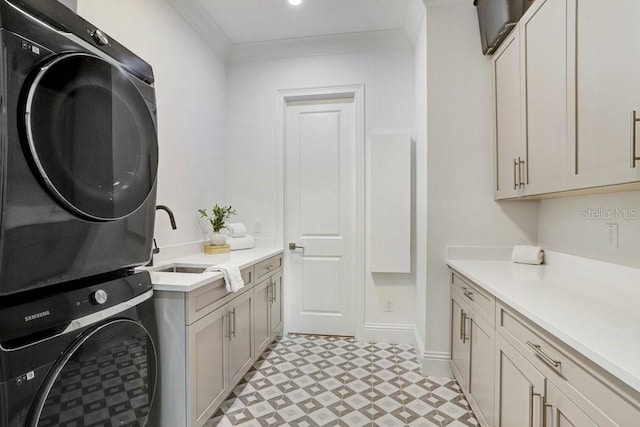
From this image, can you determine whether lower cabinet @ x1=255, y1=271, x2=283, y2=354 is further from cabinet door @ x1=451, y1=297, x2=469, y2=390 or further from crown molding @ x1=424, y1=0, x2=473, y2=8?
crown molding @ x1=424, y1=0, x2=473, y2=8

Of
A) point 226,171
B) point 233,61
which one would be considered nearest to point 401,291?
point 226,171

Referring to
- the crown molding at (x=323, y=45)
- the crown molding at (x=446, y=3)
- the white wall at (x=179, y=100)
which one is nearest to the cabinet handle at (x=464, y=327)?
the white wall at (x=179, y=100)

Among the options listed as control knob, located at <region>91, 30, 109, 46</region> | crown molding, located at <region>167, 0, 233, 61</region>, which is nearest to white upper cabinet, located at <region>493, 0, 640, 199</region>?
control knob, located at <region>91, 30, 109, 46</region>

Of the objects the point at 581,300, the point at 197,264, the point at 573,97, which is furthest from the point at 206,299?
the point at 573,97

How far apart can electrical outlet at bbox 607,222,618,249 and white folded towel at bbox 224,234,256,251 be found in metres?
2.52

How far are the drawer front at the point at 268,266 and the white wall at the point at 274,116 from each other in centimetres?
26

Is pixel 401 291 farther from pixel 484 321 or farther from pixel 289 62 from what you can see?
pixel 289 62

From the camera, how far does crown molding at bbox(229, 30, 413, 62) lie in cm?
297

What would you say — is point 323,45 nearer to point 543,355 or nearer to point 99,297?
point 99,297

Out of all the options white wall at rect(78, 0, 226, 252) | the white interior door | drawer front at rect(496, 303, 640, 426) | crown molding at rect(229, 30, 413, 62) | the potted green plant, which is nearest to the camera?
drawer front at rect(496, 303, 640, 426)

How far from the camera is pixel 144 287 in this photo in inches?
56.1

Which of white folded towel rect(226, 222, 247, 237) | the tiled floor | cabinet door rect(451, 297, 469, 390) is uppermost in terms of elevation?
white folded towel rect(226, 222, 247, 237)

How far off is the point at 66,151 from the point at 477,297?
1949 mm

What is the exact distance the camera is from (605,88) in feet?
3.99
